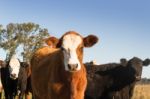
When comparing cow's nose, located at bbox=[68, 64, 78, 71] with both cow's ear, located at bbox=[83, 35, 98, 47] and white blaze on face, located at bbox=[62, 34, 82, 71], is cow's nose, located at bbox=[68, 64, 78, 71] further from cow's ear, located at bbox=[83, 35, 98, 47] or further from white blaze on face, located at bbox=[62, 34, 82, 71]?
cow's ear, located at bbox=[83, 35, 98, 47]

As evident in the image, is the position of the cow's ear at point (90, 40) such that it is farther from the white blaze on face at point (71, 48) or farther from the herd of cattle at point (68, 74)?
the white blaze on face at point (71, 48)

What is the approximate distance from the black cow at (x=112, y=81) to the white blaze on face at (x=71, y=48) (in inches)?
230

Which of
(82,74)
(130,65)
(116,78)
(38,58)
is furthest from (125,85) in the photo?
(82,74)

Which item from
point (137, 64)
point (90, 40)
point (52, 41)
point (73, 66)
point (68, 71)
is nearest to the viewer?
point (73, 66)

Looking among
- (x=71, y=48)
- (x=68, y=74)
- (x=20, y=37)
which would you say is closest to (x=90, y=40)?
(x=71, y=48)

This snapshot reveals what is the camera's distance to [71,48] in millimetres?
8289

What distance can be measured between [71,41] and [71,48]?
209 mm

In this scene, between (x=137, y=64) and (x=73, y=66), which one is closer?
(x=73, y=66)

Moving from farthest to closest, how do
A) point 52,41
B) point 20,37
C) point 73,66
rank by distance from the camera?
1. point 20,37
2. point 52,41
3. point 73,66

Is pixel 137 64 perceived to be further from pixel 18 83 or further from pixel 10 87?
pixel 10 87

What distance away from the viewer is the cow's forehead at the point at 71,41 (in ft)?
27.4

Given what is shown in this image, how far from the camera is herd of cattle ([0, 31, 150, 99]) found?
838 centimetres

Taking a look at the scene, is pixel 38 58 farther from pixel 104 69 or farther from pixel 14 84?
pixel 14 84

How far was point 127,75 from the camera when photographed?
48.8 ft
